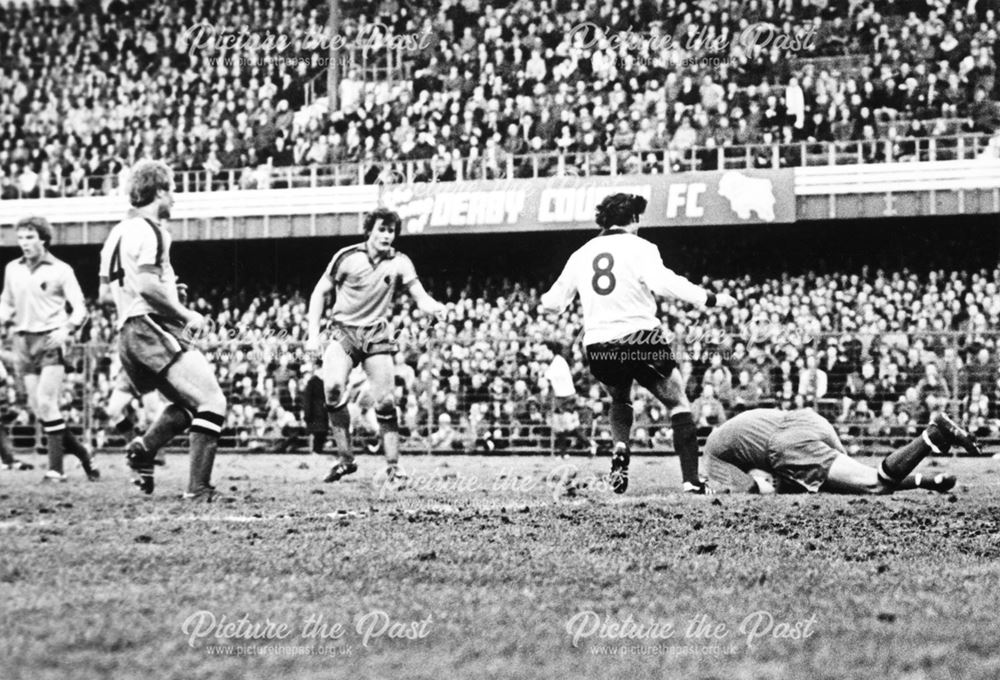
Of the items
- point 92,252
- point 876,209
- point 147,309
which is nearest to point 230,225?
point 92,252

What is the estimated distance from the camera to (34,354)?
1141 cm

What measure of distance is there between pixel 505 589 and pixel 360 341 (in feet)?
20.8

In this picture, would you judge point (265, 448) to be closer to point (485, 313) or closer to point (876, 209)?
point (485, 313)

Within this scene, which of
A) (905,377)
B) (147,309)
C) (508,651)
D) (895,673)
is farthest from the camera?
(905,377)

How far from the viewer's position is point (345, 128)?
27938 millimetres

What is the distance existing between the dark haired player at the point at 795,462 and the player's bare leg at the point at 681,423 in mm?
121

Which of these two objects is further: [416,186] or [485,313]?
[416,186]

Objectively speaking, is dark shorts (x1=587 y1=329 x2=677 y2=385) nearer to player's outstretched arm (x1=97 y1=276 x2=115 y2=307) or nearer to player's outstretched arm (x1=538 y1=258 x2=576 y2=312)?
player's outstretched arm (x1=538 y1=258 x2=576 y2=312)

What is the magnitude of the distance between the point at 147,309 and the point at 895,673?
619 cm

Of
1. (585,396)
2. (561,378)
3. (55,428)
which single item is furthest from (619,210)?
(585,396)

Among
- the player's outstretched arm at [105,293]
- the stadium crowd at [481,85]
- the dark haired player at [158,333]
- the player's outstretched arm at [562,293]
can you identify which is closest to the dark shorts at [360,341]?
the player's outstretched arm at [562,293]

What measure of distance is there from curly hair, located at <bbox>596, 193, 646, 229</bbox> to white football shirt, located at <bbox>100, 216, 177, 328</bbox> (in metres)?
2.94

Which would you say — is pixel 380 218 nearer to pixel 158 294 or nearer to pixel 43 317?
pixel 158 294

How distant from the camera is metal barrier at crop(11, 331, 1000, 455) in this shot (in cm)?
1573
